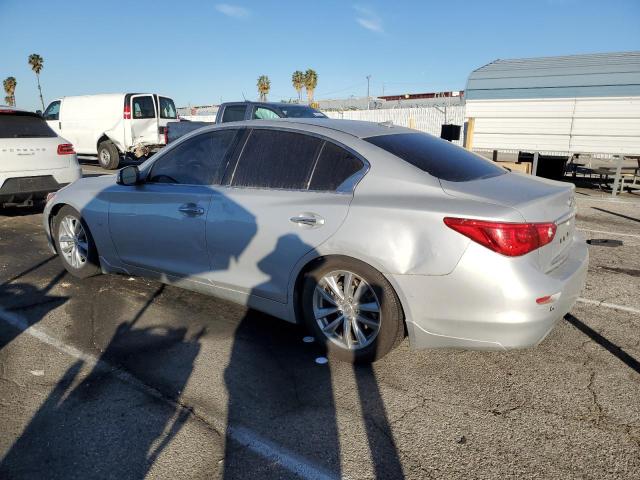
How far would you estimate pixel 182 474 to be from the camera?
2277 mm

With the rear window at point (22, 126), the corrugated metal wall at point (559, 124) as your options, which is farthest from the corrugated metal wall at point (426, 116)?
the rear window at point (22, 126)

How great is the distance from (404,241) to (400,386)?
903 mm

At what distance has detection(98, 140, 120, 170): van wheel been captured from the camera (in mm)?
14680

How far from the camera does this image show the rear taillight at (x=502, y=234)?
2.69 meters

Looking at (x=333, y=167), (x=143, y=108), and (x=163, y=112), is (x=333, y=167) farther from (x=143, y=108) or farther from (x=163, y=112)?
(x=163, y=112)

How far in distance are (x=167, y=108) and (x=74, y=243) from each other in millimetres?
11079

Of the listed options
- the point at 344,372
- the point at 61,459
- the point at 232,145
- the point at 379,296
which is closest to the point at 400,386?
the point at 344,372

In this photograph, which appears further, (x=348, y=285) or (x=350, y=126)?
(x=350, y=126)

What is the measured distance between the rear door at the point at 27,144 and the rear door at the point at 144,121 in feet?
22.1

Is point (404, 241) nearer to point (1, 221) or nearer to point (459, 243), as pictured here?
point (459, 243)

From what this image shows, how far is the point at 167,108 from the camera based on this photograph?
15.0 metres

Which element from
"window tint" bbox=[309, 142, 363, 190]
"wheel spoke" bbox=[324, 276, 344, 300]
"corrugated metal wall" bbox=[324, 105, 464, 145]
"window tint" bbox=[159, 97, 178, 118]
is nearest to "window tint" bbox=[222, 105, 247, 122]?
"window tint" bbox=[159, 97, 178, 118]

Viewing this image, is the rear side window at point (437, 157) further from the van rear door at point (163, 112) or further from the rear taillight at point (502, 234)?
the van rear door at point (163, 112)

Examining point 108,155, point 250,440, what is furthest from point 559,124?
point 108,155
